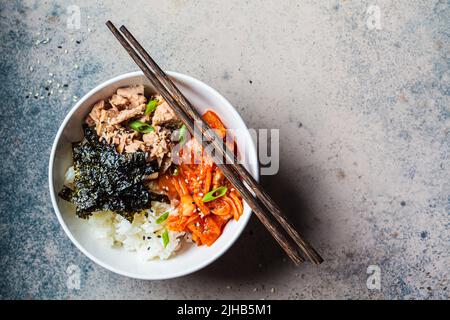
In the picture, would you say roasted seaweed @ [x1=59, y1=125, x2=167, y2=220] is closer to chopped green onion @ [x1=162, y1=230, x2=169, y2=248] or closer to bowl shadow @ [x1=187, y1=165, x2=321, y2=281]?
chopped green onion @ [x1=162, y1=230, x2=169, y2=248]

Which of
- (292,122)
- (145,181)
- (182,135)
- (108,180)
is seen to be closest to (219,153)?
(182,135)

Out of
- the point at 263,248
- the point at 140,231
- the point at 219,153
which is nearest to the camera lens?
the point at 219,153

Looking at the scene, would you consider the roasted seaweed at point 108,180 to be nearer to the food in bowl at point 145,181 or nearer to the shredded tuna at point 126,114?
the food in bowl at point 145,181

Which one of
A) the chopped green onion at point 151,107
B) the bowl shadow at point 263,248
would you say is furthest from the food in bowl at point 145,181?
the bowl shadow at point 263,248

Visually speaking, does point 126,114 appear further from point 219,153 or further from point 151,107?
point 219,153

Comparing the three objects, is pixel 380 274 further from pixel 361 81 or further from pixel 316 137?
pixel 361 81

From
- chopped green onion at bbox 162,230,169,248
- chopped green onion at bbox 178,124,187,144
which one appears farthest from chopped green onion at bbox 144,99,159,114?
chopped green onion at bbox 162,230,169,248
